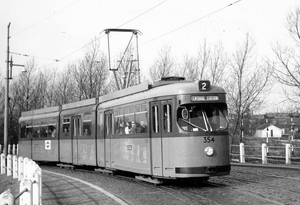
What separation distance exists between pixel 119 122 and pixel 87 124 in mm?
4221

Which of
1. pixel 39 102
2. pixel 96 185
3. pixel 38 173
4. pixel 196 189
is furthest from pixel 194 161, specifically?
pixel 39 102

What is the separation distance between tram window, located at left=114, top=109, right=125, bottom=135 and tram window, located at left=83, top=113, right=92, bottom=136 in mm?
3338

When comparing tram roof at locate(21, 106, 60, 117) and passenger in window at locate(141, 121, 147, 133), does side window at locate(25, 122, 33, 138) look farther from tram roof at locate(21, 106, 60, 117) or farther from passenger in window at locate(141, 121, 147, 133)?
passenger in window at locate(141, 121, 147, 133)

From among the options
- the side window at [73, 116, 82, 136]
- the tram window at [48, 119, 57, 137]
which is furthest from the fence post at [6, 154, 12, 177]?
the tram window at [48, 119, 57, 137]

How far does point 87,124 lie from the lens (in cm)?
1970

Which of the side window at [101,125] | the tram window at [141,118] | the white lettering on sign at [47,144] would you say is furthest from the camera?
the white lettering on sign at [47,144]

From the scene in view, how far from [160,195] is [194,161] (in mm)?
1430

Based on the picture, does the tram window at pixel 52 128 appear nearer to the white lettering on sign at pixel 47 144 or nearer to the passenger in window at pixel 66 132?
the white lettering on sign at pixel 47 144

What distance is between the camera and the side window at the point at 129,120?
14609 mm

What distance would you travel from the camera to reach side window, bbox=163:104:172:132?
12.5 metres

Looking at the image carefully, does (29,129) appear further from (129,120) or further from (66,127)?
(129,120)

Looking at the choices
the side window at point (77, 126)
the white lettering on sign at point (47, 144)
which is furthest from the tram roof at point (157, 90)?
the white lettering on sign at point (47, 144)

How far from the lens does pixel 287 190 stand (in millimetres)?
11531

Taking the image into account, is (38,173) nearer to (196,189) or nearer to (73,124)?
(196,189)
